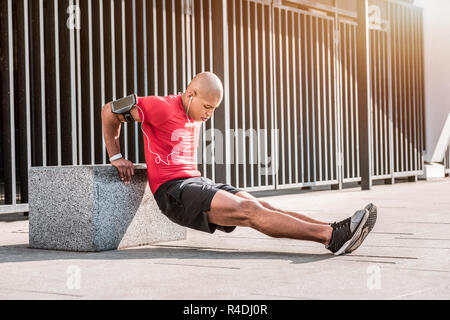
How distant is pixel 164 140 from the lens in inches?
205

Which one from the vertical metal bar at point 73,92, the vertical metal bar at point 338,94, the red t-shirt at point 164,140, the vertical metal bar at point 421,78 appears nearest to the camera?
the red t-shirt at point 164,140

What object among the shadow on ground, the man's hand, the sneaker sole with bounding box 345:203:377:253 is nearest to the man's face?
the man's hand

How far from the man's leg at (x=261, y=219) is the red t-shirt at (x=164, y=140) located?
408 millimetres

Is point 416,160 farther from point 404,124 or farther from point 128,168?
point 128,168

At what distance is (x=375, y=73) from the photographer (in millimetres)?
14539

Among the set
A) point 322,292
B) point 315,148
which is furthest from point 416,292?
point 315,148

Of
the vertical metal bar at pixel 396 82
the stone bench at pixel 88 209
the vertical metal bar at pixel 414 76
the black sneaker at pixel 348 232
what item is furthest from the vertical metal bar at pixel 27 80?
the vertical metal bar at pixel 414 76

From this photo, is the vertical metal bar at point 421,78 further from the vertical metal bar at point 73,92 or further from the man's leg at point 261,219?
the man's leg at point 261,219

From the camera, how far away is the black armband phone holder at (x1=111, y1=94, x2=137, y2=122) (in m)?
5.19

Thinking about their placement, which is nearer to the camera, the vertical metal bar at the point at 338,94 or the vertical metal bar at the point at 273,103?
the vertical metal bar at the point at 273,103

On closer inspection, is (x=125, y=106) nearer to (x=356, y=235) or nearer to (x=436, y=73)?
(x=356, y=235)

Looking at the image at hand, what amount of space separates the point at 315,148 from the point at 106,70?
17.0 feet

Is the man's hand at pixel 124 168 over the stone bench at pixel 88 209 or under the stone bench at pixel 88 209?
over

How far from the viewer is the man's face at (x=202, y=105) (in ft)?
17.1
